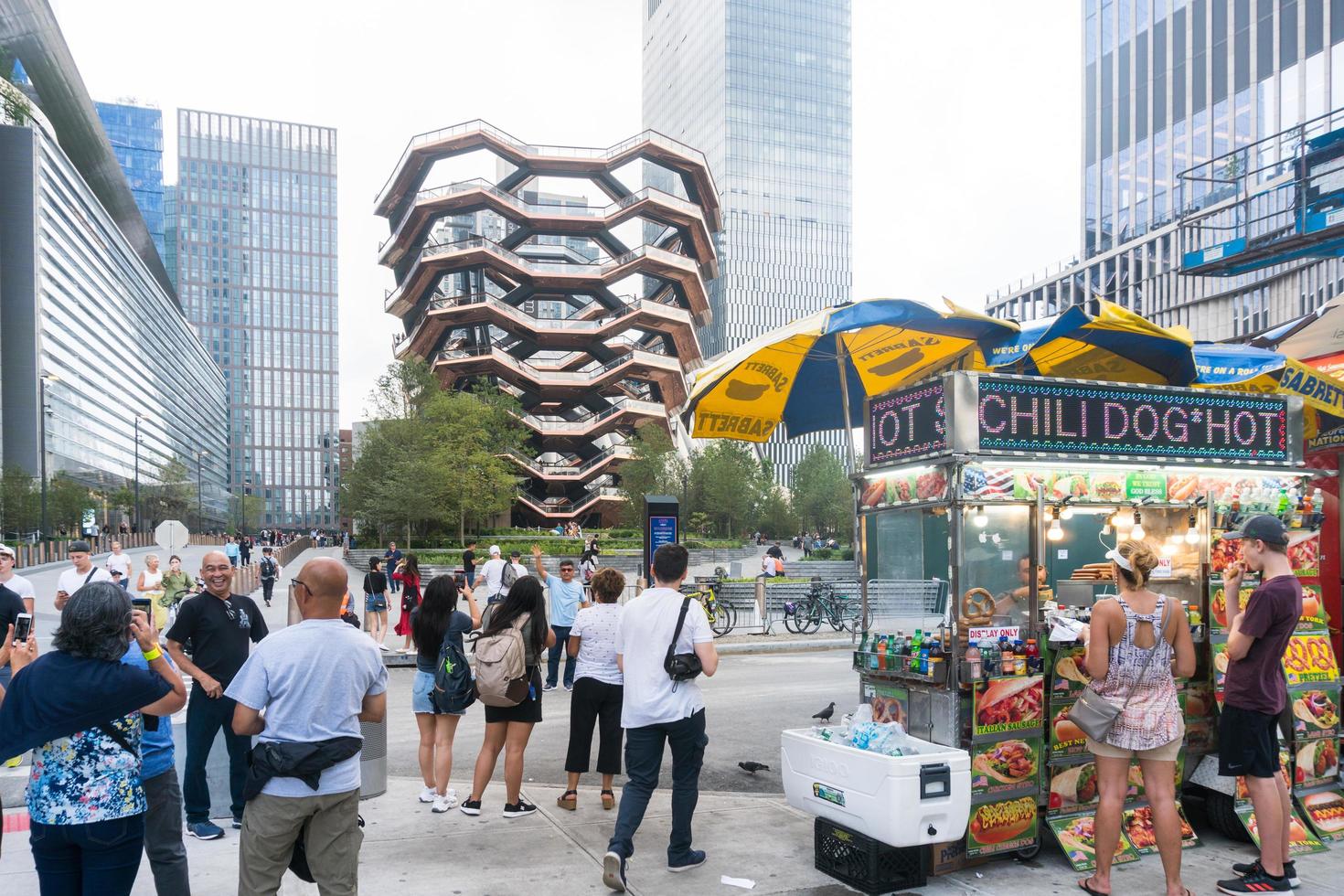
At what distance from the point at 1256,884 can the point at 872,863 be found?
2195mm

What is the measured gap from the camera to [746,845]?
608 centimetres

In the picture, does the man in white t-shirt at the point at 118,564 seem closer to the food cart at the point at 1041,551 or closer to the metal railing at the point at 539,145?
the food cart at the point at 1041,551

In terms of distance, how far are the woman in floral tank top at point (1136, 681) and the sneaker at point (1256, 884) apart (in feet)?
1.49

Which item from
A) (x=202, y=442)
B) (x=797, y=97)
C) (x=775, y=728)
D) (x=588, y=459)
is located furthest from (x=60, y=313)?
(x=797, y=97)

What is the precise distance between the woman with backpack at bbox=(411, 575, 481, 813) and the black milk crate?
2896 millimetres

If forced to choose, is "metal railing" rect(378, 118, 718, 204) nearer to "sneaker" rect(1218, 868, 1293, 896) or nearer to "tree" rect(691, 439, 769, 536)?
"tree" rect(691, 439, 769, 536)

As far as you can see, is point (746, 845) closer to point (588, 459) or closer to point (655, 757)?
point (655, 757)

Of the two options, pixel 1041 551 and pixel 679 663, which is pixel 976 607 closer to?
pixel 1041 551

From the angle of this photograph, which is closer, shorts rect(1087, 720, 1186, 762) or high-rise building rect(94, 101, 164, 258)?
shorts rect(1087, 720, 1186, 762)

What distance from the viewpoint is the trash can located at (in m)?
6.47

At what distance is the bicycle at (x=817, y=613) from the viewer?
21672 mm

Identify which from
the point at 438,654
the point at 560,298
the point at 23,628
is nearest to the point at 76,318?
the point at 560,298

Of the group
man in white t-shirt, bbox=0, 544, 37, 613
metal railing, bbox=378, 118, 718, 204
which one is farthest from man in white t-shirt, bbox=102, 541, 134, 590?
metal railing, bbox=378, 118, 718, 204

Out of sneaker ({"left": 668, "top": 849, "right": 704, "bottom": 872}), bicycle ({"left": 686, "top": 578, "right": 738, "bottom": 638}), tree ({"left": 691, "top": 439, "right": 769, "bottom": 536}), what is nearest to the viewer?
sneaker ({"left": 668, "top": 849, "right": 704, "bottom": 872})
